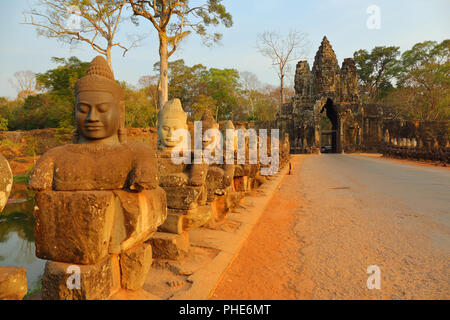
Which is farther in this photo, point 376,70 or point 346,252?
point 376,70

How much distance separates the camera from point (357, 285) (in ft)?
7.45

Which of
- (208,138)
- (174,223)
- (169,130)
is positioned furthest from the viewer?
(208,138)

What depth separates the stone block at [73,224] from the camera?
1.80 metres

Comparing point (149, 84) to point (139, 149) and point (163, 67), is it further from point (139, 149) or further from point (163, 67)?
point (139, 149)

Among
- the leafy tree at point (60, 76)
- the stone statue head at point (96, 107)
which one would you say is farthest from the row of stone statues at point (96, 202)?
the leafy tree at point (60, 76)

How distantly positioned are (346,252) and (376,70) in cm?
4816

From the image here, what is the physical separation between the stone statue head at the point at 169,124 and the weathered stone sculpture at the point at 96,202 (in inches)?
52.5

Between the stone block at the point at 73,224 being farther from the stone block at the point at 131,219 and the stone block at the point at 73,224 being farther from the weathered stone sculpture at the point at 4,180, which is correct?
the weathered stone sculpture at the point at 4,180

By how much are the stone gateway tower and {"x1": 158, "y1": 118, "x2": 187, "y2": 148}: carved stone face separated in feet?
91.4

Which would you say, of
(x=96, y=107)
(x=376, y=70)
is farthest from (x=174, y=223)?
(x=376, y=70)

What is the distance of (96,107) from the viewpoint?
203 cm
